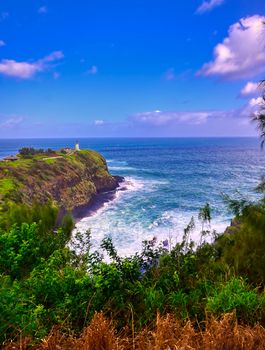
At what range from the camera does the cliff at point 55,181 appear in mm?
44844

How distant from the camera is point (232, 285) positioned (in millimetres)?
8398

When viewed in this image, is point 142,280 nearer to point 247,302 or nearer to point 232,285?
point 232,285

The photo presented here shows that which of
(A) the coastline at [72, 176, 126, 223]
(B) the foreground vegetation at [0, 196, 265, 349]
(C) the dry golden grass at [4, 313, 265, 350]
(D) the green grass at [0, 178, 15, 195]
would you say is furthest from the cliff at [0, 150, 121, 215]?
(C) the dry golden grass at [4, 313, 265, 350]

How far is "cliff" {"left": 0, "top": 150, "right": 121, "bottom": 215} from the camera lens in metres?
44.8

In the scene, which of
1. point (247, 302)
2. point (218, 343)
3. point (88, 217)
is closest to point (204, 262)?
point (247, 302)

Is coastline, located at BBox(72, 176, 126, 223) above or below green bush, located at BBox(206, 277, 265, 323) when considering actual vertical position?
below

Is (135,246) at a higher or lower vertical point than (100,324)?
lower

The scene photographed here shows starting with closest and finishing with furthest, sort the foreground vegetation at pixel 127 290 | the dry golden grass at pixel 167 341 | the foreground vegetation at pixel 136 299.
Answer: the dry golden grass at pixel 167 341
the foreground vegetation at pixel 136 299
the foreground vegetation at pixel 127 290

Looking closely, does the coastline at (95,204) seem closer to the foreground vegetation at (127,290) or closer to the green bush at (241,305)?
the foreground vegetation at (127,290)

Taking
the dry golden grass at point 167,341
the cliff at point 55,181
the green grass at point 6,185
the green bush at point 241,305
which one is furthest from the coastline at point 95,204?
the dry golden grass at point 167,341

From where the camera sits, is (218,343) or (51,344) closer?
(218,343)

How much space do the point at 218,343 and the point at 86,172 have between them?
63515mm

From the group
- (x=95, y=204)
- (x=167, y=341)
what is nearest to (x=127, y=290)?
(x=167, y=341)

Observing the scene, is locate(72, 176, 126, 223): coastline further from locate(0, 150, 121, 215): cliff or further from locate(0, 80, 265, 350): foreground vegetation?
locate(0, 80, 265, 350): foreground vegetation
